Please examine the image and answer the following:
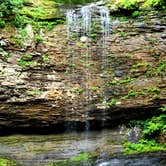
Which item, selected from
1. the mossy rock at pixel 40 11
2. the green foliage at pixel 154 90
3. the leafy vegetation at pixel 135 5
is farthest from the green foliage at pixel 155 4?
the green foliage at pixel 154 90

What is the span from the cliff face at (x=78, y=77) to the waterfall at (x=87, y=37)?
0.05 meters

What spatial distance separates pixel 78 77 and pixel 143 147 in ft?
11.1

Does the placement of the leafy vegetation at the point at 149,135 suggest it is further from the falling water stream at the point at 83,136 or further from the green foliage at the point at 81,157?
the green foliage at the point at 81,157

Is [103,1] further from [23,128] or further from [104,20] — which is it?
[23,128]

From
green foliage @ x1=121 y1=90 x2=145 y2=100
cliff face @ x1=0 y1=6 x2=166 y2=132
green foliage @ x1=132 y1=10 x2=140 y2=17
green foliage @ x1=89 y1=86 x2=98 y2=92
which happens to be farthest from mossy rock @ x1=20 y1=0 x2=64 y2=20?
green foliage @ x1=121 y1=90 x2=145 y2=100

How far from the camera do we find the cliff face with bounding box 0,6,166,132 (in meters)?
13.0

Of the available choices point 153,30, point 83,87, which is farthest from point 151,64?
point 83,87

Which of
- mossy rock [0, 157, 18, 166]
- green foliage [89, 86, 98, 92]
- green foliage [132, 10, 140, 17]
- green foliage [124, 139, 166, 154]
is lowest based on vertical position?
mossy rock [0, 157, 18, 166]

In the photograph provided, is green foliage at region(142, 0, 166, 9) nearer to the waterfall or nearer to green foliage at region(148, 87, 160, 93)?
the waterfall

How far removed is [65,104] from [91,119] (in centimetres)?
99

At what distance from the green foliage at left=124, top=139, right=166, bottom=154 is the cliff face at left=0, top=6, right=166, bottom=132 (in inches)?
42.1

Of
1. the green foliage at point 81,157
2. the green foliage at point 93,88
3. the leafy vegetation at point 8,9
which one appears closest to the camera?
the green foliage at point 81,157

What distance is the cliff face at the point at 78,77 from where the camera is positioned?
42.7ft

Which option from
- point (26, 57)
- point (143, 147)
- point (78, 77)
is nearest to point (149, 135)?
point (143, 147)
